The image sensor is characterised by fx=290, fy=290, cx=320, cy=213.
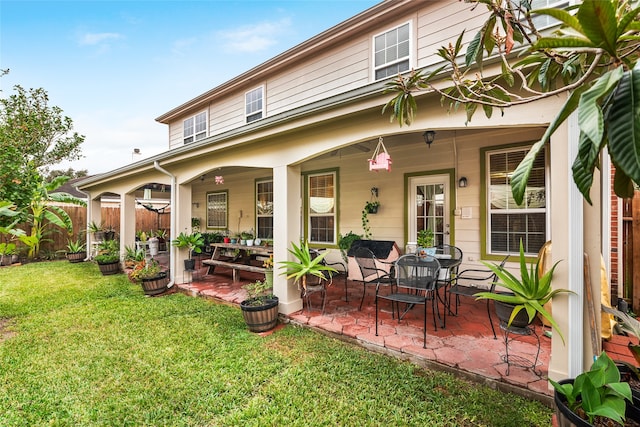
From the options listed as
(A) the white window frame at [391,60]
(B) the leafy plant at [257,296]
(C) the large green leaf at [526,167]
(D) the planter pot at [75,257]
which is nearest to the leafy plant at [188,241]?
(B) the leafy plant at [257,296]

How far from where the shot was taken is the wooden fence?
37.3ft

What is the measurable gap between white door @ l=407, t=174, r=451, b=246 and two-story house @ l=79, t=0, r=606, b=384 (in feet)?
0.07

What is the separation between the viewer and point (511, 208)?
5180 mm

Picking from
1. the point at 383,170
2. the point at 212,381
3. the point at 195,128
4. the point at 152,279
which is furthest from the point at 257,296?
the point at 195,128

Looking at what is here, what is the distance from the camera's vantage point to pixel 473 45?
2094 mm

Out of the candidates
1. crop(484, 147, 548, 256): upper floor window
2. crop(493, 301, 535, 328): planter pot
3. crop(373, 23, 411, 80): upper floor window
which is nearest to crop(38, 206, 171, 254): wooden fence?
crop(373, 23, 411, 80): upper floor window

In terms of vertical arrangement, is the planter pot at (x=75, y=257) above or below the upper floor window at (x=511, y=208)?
below

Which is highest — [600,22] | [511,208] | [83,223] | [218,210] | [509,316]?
[600,22]

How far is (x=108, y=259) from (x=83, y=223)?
224 inches

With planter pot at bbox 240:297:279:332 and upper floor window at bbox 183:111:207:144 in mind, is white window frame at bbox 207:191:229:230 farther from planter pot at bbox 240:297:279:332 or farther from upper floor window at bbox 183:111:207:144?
planter pot at bbox 240:297:279:332

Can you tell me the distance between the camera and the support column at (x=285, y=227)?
14.7 feet

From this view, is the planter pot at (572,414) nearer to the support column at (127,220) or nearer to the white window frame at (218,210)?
the support column at (127,220)

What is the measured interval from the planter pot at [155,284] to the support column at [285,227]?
9.90 feet

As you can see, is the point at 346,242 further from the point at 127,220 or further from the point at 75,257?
the point at 75,257
